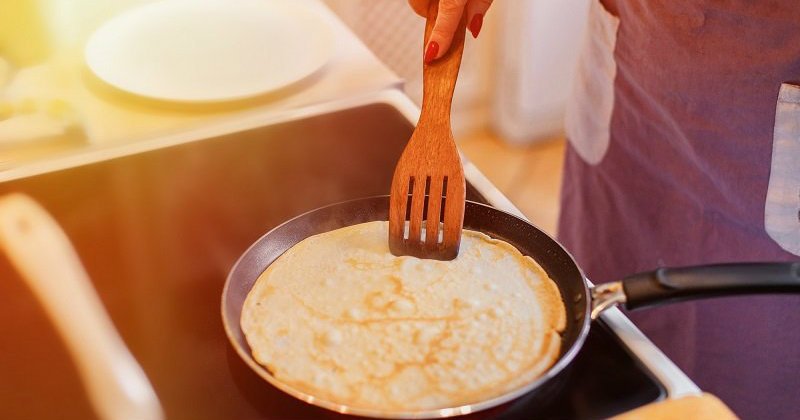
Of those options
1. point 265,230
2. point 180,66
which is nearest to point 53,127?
point 180,66

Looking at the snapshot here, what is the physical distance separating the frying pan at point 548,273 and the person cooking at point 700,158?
0.18 m

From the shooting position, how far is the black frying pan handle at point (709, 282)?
1.93ft

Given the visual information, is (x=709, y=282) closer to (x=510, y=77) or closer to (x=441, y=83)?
(x=441, y=83)

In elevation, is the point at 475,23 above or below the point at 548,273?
above

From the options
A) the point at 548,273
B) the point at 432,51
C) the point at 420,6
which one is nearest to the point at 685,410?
the point at 548,273

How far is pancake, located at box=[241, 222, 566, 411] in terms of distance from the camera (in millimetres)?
627

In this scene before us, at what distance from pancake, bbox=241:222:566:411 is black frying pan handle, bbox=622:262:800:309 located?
9 centimetres

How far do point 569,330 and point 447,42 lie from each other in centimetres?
33

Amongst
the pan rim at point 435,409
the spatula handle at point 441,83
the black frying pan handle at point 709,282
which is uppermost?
the spatula handle at point 441,83

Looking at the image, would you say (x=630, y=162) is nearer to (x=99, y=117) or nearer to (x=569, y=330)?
(x=569, y=330)

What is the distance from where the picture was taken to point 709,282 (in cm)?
60

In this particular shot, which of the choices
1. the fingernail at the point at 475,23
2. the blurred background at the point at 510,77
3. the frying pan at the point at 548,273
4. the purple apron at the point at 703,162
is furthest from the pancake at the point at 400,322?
the blurred background at the point at 510,77

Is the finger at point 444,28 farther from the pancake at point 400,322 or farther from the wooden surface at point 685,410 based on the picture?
the wooden surface at point 685,410

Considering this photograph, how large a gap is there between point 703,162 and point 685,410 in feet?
1.65
